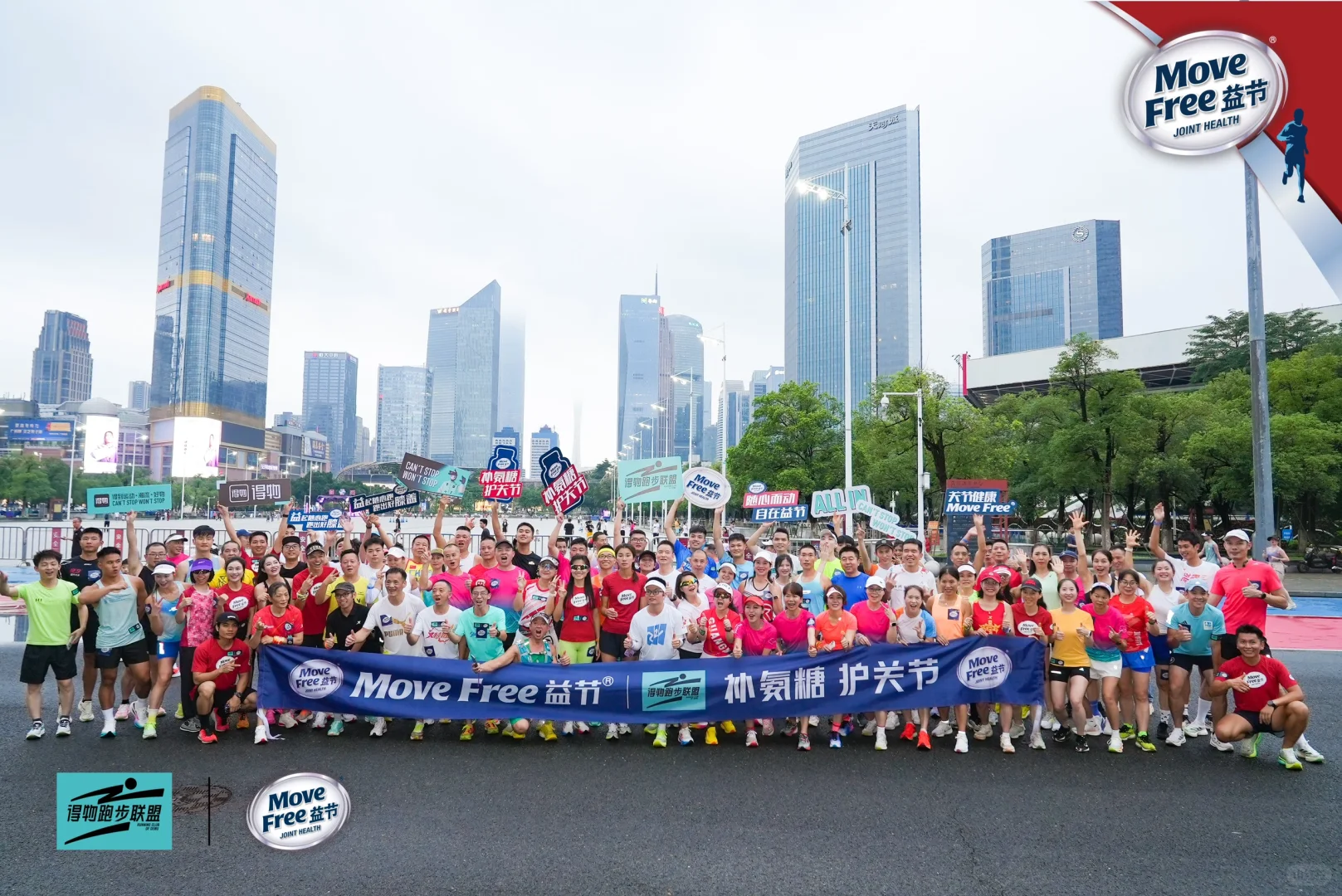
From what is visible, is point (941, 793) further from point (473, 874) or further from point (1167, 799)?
point (473, 874)

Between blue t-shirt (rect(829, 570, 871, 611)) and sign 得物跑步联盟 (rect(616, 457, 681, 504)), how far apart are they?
6.24 metres

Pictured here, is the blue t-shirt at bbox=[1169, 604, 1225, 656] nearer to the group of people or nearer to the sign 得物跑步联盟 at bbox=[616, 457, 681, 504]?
the group of people

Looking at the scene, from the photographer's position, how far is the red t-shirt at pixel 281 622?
283 inches

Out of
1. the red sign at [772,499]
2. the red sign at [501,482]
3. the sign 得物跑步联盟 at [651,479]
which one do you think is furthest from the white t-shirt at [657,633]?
the red sign at [772,499]

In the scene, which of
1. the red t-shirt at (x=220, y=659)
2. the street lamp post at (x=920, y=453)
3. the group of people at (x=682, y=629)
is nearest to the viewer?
the group of people at (x=682, y=629)

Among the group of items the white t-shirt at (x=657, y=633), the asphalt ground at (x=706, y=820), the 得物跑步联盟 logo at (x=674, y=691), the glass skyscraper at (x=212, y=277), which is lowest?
the asphalt ground at (x=706, y=820)

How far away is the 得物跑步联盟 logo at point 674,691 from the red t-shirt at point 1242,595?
517 centimetres

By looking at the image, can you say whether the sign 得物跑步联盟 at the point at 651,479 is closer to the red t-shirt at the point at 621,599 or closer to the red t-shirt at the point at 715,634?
the red t-shirt at the point at 621,599

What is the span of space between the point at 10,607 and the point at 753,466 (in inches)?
1243

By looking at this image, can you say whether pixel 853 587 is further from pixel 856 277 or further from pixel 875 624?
pixel 856 277

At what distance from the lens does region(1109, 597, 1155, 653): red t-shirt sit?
22.6 feet

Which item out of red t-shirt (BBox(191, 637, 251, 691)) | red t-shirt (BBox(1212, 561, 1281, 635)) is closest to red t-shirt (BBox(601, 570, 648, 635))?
red t-shirt (BBox(191, 637, 251, 691))

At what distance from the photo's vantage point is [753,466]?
40156 mm

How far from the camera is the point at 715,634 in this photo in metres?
7.14
